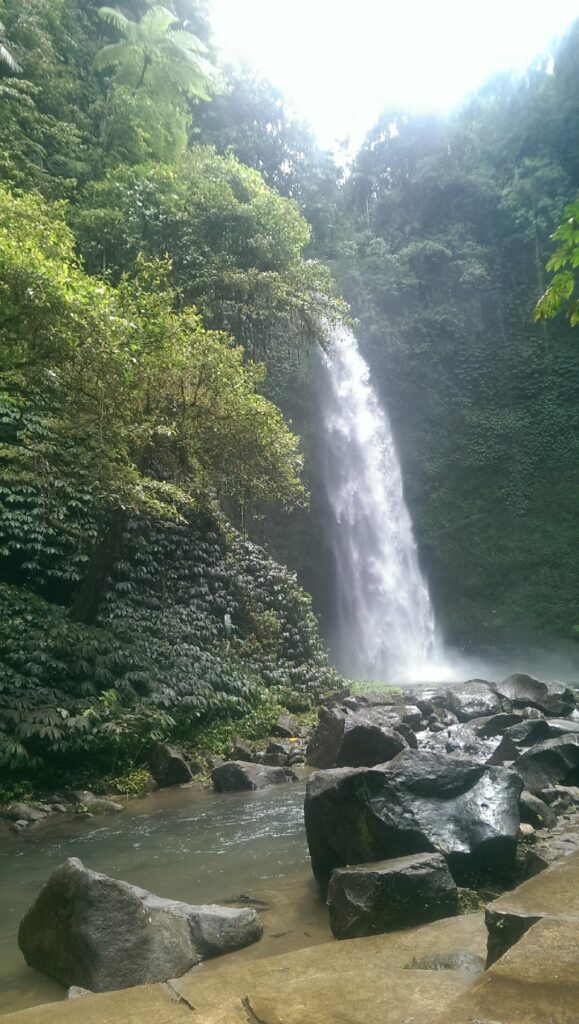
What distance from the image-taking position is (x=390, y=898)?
294 cm

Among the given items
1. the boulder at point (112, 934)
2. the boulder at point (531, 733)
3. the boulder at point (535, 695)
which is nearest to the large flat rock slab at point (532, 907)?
the boulder at point (112, 934)

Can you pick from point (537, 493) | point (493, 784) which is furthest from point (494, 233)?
point (493, 784)

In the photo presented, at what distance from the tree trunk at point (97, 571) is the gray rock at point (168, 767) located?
2.28 meters

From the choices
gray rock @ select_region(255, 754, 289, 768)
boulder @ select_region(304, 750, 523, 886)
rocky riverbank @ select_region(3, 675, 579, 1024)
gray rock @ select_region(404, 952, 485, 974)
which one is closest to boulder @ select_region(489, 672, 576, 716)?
gray rock @ select_region(255, 754, 289, 768)

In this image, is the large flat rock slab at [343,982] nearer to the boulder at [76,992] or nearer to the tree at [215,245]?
the boulder at [76,992]

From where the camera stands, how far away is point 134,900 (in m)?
2.77

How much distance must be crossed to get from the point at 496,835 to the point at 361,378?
19.2 m

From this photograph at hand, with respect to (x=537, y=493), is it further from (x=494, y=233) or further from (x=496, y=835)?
(x=496, y=835)

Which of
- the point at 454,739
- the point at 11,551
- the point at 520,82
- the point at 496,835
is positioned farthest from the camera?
the point at 520,82

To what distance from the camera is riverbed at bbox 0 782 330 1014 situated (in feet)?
10.1

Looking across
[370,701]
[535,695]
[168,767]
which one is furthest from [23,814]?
[535,695]

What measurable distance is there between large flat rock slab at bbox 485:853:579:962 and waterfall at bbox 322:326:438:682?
15.5m

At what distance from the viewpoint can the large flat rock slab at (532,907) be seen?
2068mm

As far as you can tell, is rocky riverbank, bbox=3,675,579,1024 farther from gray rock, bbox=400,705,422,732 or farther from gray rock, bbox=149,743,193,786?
gray rock, bbox=400,705,422,732
